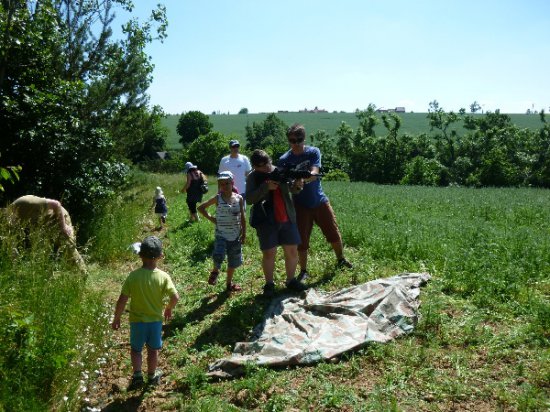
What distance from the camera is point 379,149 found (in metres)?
50.0

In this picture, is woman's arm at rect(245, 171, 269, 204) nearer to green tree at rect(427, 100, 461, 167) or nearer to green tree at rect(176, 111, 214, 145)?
green tree at rect(427, 100, 461, 167)

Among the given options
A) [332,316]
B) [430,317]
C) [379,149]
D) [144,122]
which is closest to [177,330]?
[332,316]

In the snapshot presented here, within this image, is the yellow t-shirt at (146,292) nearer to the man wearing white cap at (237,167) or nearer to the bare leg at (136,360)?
the bare leg at (136,360)

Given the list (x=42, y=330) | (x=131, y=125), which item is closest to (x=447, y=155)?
(x=131, y=125)

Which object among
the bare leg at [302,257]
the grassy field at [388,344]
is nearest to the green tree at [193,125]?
the grassy field at [388,344]

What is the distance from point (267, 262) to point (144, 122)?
12671 mm

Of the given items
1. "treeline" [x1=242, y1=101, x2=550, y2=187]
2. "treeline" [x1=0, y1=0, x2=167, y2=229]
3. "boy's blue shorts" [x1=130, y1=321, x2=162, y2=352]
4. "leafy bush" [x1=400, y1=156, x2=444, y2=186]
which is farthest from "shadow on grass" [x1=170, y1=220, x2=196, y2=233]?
"leafy bush" [x1=400, y1=156, x2=444, y2=186]

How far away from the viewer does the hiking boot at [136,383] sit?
4.07 metres

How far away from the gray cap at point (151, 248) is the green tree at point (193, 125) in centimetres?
6736

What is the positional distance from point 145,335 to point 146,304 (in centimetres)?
Result: 32

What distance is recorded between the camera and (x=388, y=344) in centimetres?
434

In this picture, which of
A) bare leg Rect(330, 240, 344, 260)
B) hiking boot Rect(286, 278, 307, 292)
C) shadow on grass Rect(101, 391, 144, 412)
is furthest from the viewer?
bare leg Rect(330, 240, 344, 260)

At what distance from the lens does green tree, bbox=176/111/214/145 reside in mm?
70188

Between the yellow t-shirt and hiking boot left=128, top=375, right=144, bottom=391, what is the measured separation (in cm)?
54
